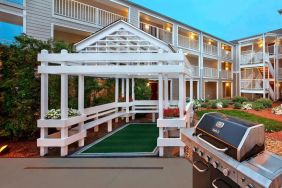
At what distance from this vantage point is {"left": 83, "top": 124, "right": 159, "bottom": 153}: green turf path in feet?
22.5

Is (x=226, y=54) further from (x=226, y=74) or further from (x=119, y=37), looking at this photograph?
(x=119, y=37)

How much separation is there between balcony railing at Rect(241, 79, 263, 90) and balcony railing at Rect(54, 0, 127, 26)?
1573cm

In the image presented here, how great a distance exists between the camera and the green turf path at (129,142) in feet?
22.5

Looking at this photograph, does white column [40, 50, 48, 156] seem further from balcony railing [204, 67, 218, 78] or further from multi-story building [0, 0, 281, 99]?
balcony railing [204, 67, 218, 78]

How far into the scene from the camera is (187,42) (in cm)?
2261

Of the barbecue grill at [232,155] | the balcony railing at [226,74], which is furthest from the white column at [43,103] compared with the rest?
the balcony railing at [226,74]

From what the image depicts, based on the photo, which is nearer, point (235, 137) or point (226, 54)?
point (235, 137)

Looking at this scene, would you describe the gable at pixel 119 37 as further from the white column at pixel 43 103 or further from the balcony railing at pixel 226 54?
the balcony railing at pixel 226 54

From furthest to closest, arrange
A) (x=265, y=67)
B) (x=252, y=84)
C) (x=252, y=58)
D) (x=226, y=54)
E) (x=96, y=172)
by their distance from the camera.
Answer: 1. (x=226, y=54)
2. (x=252, y=58)
3. (x=252, y=84)
4. (x=265, y=67)
5. (x=96, y=172)

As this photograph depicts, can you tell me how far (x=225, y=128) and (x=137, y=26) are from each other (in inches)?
625

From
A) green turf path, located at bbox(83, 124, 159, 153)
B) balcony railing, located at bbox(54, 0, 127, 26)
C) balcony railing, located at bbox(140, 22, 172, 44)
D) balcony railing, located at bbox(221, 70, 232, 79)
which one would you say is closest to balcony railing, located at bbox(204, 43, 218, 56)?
balcony railing, located at bbox(221, 70, 232, 79)

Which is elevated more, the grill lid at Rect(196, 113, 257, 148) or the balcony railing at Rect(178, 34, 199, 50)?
the balcony railing at Rect(178, 34, 199, 50)

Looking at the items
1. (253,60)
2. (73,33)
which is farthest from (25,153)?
(253,60)

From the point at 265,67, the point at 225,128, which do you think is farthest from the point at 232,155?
the point at 265,67
